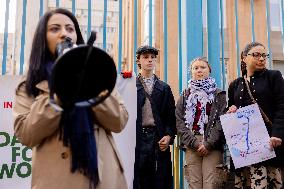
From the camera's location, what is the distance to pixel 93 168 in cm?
166

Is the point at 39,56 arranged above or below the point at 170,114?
above

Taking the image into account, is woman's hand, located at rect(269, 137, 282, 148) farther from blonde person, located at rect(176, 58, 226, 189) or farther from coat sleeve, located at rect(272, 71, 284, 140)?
blonde person, located at rect(176, 58, 226, 189)

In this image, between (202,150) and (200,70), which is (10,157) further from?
(200,70)

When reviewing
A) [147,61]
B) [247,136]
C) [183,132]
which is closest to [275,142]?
[247,136]

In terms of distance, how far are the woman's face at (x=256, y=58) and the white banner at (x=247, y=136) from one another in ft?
1.20

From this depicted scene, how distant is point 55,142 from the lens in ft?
5.60

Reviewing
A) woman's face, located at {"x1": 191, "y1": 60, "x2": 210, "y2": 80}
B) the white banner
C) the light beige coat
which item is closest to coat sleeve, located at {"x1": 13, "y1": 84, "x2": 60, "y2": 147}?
the light beige coat

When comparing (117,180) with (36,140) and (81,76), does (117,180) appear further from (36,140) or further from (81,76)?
(81,76)

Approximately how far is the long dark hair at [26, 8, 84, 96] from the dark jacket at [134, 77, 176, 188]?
185 centimetres

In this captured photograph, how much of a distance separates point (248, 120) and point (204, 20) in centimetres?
163

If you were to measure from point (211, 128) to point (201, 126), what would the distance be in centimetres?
9

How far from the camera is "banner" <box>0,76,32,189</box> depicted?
3.57 m

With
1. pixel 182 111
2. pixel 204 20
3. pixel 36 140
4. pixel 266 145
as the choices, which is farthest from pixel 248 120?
pixel 36 140

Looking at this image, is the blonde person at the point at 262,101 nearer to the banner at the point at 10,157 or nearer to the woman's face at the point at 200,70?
the woman's face at the point at 200,70
